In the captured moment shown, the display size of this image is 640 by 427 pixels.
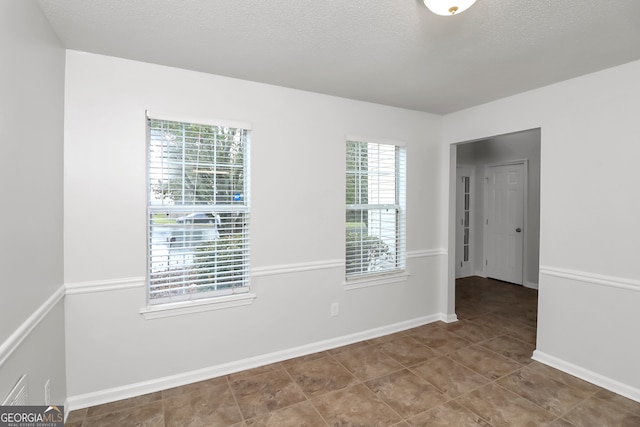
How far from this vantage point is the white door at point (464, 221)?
5.75m

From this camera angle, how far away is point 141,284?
7.65 ft

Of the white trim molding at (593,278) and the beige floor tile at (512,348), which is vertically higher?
the white trim molding at (593,278)

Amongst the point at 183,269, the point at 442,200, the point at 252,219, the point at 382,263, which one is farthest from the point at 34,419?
the point at 442,200

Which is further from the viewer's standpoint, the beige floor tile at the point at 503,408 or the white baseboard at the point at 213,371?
the white baseboard at the point at 213,371

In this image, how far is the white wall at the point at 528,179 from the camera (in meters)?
Answer: 5.12

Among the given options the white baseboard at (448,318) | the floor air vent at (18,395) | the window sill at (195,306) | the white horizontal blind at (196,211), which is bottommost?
the white baseboard at (448,318)

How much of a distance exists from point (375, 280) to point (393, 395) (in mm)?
1211

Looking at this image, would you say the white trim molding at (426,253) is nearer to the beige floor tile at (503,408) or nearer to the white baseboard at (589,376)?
the white baseboard at (589,376)

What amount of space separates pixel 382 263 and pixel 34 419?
2868 millimetres

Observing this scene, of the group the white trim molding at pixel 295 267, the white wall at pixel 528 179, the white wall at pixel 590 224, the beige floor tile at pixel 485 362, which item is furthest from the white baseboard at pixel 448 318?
the white wall at pixel 528 179

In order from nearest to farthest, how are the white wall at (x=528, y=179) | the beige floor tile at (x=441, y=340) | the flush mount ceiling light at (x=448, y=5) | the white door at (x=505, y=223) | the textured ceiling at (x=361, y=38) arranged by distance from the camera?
the flush mount ceiling light at (x=448, y=5)
the textured ceiling at (x=361, y=38)
the beige floor tile at (x=441, y=340)
the white wall at (x=528, y=179)
the white door at (x=505, y=223)

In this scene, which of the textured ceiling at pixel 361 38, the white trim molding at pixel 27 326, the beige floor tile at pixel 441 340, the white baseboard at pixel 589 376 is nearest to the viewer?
the white trim molding at pixel 27 326

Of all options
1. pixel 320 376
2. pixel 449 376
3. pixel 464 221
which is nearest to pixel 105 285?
pixel 320 376

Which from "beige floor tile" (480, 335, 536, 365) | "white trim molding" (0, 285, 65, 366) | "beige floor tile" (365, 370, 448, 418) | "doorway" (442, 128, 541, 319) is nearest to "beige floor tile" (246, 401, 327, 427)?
"beige floor tile" (365, 370, 448, 418)
